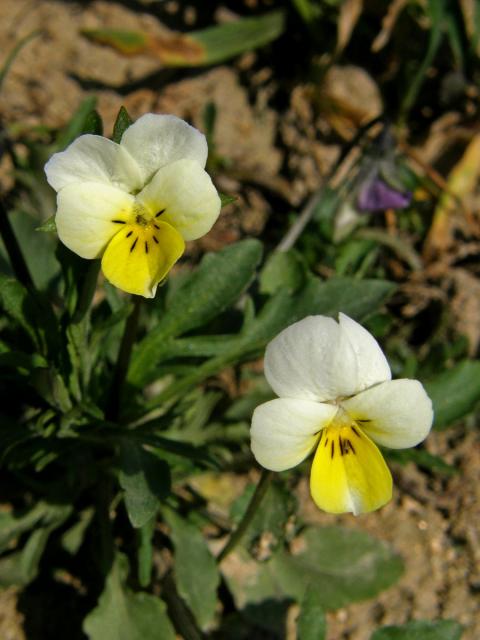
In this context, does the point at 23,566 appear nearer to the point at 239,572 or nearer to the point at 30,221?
the point at 239,572

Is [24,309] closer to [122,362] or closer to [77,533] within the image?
[122,362]

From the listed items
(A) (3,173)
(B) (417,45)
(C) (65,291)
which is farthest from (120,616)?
(B) (417,45)

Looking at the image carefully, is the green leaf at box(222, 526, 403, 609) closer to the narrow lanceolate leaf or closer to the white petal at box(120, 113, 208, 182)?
the white petal at box(120, 113, 208, 182)

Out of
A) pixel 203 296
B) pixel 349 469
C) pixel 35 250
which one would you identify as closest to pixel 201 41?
pixel 35 250

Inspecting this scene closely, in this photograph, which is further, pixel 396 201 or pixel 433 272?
pixel 433 272

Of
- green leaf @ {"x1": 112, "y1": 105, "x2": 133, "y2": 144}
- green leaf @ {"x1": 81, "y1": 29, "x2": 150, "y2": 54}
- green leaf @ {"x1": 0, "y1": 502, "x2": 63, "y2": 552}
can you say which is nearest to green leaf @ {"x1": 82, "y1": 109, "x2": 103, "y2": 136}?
green leaf @ {"x1": 112, "y1": 105, "x2": 133, "y2": 144}

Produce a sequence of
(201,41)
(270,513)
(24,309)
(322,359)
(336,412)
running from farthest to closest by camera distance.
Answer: (201,41), (270,513), (24,309), (336,412), (322,359)
